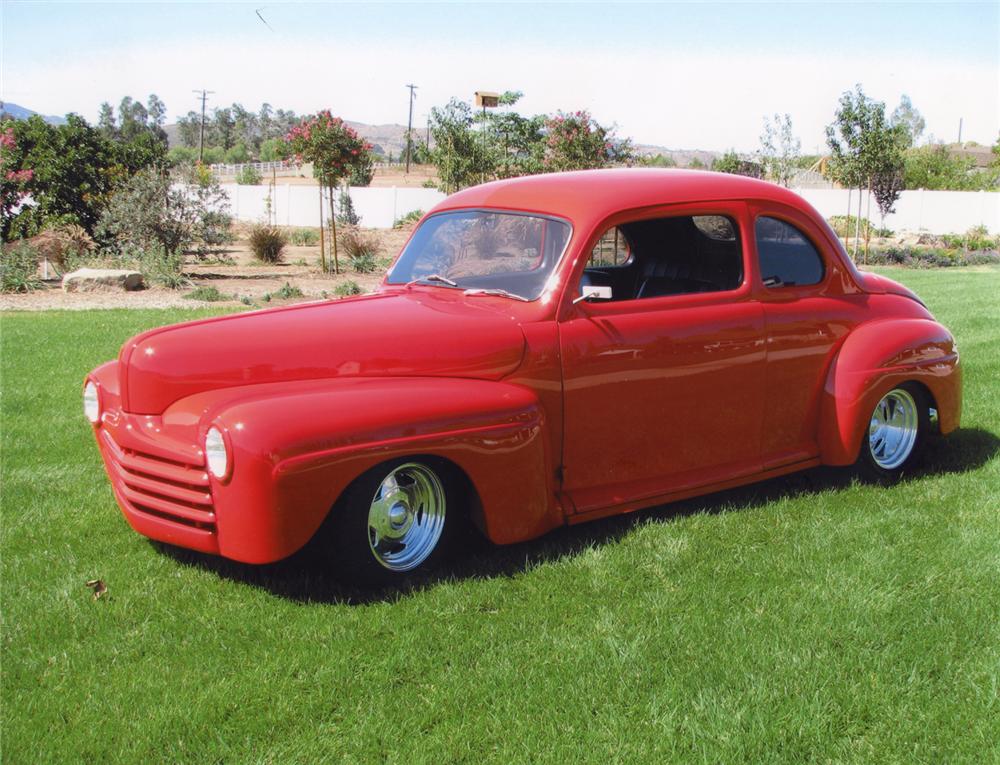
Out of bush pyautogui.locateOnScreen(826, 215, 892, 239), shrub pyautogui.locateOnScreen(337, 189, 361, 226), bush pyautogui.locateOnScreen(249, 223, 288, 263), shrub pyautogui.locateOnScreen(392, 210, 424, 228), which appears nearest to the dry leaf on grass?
bush pyautogui.locateOnScreen(249, 223, 288, 263)

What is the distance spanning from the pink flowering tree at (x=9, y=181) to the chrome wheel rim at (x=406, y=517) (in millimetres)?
17283

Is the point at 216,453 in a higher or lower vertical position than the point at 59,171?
lower

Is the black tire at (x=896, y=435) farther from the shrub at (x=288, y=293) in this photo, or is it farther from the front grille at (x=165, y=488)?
the shrub at (x=288, y=293)

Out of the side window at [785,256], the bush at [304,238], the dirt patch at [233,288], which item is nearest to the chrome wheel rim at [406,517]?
the side window at [785,256]

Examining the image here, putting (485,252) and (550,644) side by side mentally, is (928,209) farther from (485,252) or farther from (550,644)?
(550,644)

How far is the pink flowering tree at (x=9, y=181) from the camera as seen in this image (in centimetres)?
1862

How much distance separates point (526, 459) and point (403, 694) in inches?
48.2

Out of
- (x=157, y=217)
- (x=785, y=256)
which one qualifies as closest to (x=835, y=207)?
(x=157, y=217)

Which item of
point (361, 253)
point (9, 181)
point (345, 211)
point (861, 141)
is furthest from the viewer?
point (345, 211)

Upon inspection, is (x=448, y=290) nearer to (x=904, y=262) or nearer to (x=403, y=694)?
(x=403, y=694)

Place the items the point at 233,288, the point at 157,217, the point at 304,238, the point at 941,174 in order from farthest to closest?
the point at 941,174 < the point at 304,238 < the point at 157,217 < the point at 233,288

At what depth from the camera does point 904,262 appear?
88.0ft

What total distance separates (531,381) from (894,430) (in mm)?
2532

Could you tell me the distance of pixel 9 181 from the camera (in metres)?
18.7
